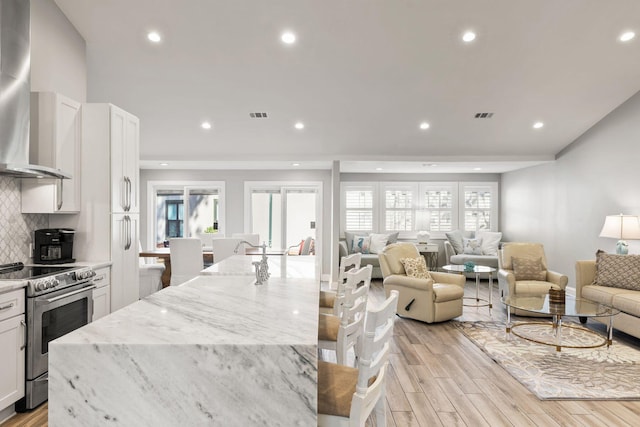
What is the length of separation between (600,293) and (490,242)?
12.9 ft

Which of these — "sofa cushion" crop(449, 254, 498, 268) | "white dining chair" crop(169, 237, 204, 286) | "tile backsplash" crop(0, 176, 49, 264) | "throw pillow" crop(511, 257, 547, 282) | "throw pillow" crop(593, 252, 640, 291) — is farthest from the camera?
"sofa cushion" crop(449, 254, 498, 268)

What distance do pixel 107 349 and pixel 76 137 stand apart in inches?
121

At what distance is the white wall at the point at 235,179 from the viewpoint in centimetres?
862

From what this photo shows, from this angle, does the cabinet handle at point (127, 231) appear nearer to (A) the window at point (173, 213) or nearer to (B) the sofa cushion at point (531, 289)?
(B) the sofa cushion at point (531, 289)

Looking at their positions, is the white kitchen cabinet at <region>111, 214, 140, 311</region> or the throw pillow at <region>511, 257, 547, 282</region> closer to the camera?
the white kitchen cabinet at <region>111, 214, 140, 311</region>

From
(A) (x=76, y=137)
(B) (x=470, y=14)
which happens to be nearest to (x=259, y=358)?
(A) (x=76, y=137)

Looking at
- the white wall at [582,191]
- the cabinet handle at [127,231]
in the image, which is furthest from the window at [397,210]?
the cabinet handle at [127,231]

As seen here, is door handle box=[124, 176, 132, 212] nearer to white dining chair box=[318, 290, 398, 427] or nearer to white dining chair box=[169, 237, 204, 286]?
white dining chair box=[169, 237, 204, 286]

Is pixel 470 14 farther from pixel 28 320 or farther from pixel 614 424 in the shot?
pixel 28 320

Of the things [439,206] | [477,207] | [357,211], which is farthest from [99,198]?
[477,207]

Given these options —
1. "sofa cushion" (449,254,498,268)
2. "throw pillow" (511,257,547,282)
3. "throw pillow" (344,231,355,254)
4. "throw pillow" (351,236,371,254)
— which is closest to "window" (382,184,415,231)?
"throw pillow" (351,236,371,254)

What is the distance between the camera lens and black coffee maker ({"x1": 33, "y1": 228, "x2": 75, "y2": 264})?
347 cm

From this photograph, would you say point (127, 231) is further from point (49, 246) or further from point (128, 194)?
point (49, 246)

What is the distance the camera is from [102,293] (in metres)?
3.55
